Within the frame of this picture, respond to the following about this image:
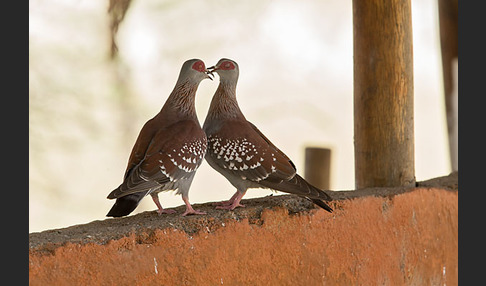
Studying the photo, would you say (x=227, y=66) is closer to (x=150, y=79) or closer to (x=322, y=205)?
(x=322, y=205)

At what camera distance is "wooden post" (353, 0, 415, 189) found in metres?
→ 3.44

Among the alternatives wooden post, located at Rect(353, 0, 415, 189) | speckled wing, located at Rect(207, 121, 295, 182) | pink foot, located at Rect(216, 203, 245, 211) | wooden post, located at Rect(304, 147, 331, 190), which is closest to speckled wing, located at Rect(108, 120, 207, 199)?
speckled wing, located at Rect(207, 121, 295, 182)

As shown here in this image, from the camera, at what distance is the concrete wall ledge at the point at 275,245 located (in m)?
2.25

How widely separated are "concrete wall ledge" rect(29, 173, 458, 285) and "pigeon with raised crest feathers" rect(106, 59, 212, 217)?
116 millimetres

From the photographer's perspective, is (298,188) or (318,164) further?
(318,164)

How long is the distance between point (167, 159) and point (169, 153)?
3 cm

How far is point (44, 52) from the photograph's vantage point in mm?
4352

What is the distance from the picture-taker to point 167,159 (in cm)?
255

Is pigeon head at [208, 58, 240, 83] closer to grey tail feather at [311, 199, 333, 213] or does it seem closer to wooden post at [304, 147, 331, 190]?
grey tail feather at [311, 199, 333, 213]

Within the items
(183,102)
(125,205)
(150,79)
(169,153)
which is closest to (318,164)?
(150,79)

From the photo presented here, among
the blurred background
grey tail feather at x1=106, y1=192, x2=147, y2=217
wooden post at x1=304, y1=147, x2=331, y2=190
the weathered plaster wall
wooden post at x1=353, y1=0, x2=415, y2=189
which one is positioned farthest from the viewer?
wooden post at x1=304, y1=147, x2=331, y2=190

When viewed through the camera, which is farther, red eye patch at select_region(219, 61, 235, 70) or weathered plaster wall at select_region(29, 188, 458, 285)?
red eye patch at select_region(219, 61, 235, 70)

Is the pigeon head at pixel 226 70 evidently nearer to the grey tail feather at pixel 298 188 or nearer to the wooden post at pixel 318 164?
the grey tail feather at pixel 298 188

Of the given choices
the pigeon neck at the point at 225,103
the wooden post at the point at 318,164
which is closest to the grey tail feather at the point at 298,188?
the pigeon neck at the point at 225,103
